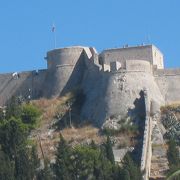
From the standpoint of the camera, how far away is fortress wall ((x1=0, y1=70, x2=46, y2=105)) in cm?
9969

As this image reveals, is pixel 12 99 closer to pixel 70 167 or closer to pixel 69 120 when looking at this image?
pixel 69 120

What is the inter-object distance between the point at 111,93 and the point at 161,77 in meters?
4.45

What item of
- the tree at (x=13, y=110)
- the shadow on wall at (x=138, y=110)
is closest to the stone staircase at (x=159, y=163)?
the shadow on wall at (x=138, y=110)

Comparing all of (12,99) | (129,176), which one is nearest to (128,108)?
(12,99)

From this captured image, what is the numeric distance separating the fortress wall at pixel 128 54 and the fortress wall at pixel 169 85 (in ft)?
5.91

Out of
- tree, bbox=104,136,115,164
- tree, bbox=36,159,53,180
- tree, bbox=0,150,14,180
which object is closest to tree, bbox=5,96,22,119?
tree, bbox=104,136,115,164

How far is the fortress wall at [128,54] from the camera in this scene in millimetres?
96125

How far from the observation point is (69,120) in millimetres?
92438

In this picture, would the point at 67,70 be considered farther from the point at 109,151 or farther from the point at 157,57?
the point at 109,151

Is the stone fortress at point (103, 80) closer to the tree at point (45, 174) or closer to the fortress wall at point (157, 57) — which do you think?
the fortress wall at point (157, 57)

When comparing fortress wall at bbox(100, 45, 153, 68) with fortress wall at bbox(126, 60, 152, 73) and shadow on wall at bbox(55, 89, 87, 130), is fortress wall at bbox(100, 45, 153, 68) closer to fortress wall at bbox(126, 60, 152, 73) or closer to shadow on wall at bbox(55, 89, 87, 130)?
fortress wall at bbox(126, 60, 152, 73)

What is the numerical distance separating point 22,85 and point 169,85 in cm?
1150

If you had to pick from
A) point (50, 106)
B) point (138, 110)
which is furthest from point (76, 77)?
point (138, 110)

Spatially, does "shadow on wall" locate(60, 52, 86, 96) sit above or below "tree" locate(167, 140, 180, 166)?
above
